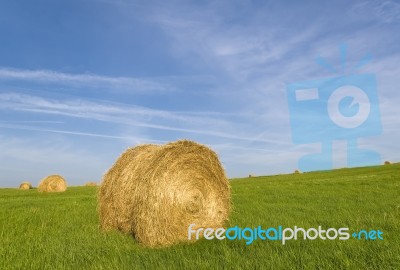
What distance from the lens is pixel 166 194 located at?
988 cm

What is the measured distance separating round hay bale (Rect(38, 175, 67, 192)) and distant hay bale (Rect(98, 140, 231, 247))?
2630 cm

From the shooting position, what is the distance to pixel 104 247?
8.48 meters

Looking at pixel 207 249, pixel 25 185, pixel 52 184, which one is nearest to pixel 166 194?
pixel 207 249

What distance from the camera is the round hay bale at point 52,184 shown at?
36.2 m

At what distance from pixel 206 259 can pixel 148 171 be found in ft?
11.8

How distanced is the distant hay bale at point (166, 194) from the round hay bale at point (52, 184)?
2630cm

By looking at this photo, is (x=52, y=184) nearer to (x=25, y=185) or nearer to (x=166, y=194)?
(x=25, y=185)

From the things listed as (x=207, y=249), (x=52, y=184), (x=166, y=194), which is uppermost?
(x=52, y=184)

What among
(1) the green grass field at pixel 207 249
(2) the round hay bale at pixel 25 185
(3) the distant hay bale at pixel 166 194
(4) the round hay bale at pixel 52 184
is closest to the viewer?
(1) the green grass field at pixel 207 249

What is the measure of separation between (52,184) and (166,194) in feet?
97.4

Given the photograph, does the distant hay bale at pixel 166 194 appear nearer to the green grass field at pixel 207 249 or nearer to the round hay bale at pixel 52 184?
the green grass field at pixel 207 249

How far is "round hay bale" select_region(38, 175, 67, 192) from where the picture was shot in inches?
1426

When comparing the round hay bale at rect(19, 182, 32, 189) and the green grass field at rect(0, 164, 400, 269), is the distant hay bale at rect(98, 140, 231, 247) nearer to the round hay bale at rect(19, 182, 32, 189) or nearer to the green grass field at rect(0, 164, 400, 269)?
the green grass field at rect(0, 164, 400, 269)

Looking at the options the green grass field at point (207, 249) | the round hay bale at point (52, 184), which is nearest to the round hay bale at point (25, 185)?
the round hay bale at point (52, 184)
